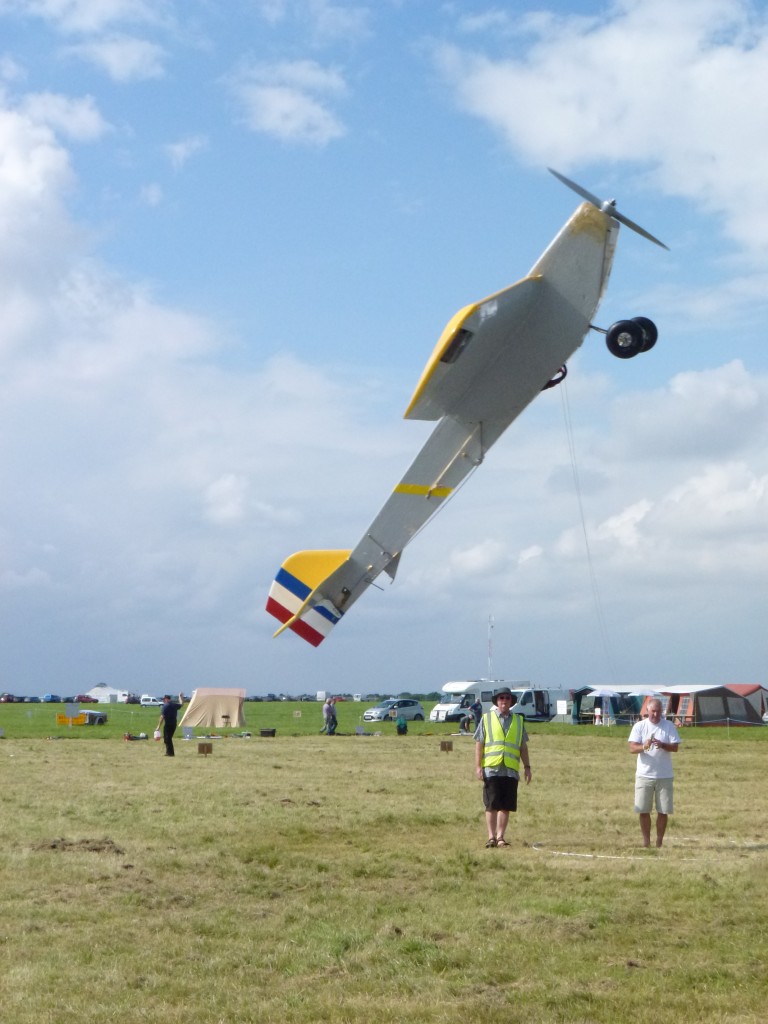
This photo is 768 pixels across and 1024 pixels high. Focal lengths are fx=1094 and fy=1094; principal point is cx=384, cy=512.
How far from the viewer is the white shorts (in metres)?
12.4

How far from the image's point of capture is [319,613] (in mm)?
19203

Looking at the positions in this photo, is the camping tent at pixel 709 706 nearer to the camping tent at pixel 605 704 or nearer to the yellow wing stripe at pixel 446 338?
the camping tent at pixel 605 704

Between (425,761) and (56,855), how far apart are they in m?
14.8

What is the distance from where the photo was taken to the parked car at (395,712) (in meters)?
58.6

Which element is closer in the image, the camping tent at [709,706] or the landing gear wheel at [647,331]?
the landing gear wheel at [647,331]

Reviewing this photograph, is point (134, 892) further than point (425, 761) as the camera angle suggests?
A: No

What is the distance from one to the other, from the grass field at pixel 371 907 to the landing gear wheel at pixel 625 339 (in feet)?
21.5

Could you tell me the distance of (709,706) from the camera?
166 feet

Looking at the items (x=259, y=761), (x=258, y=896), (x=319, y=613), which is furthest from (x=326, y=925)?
(x=259, y=761)

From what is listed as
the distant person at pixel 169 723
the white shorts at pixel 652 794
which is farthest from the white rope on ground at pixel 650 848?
the distant person at pixel 169 723

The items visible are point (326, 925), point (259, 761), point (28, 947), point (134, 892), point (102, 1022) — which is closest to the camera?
point (102, 1022)

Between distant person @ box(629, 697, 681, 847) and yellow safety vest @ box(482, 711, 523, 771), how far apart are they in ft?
4.29

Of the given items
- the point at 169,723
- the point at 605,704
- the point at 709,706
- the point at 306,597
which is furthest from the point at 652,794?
the point at 605,704

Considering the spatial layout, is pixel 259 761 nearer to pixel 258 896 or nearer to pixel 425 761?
pixel 425 761
